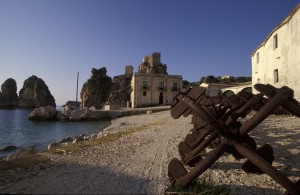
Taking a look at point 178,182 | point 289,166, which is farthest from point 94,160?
point 289,166

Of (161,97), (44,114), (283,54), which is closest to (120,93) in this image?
(161,97)

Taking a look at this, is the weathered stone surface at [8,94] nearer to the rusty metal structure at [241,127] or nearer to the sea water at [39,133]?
the sea water at [39,133]

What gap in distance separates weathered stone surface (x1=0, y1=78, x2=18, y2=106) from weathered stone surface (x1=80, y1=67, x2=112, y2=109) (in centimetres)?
8641

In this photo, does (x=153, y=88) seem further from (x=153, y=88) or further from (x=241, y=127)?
(x=241, y=127)

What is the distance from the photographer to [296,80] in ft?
60.5

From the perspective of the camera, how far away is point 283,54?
20172 millimetres

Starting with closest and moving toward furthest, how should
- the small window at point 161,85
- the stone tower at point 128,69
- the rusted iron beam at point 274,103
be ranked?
the rusted iron beam at point 274,103 → the small window at point 161,85 → the stone tower at point 128,69

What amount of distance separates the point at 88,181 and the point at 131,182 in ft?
3.09

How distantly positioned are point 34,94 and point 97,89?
74.6 metres

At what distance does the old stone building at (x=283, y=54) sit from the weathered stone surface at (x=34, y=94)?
13373 centimetres

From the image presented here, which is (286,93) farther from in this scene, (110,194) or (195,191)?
(110,194)

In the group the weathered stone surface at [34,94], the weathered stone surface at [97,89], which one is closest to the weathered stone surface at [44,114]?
→ the weathered stone surface at [97,89]

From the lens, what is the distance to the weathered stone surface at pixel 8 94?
142 meters

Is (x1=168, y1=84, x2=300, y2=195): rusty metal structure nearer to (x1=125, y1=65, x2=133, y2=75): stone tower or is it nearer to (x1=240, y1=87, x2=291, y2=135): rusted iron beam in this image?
(x1=240, y1=87, x2=291, y2=135): rusted iron beam
